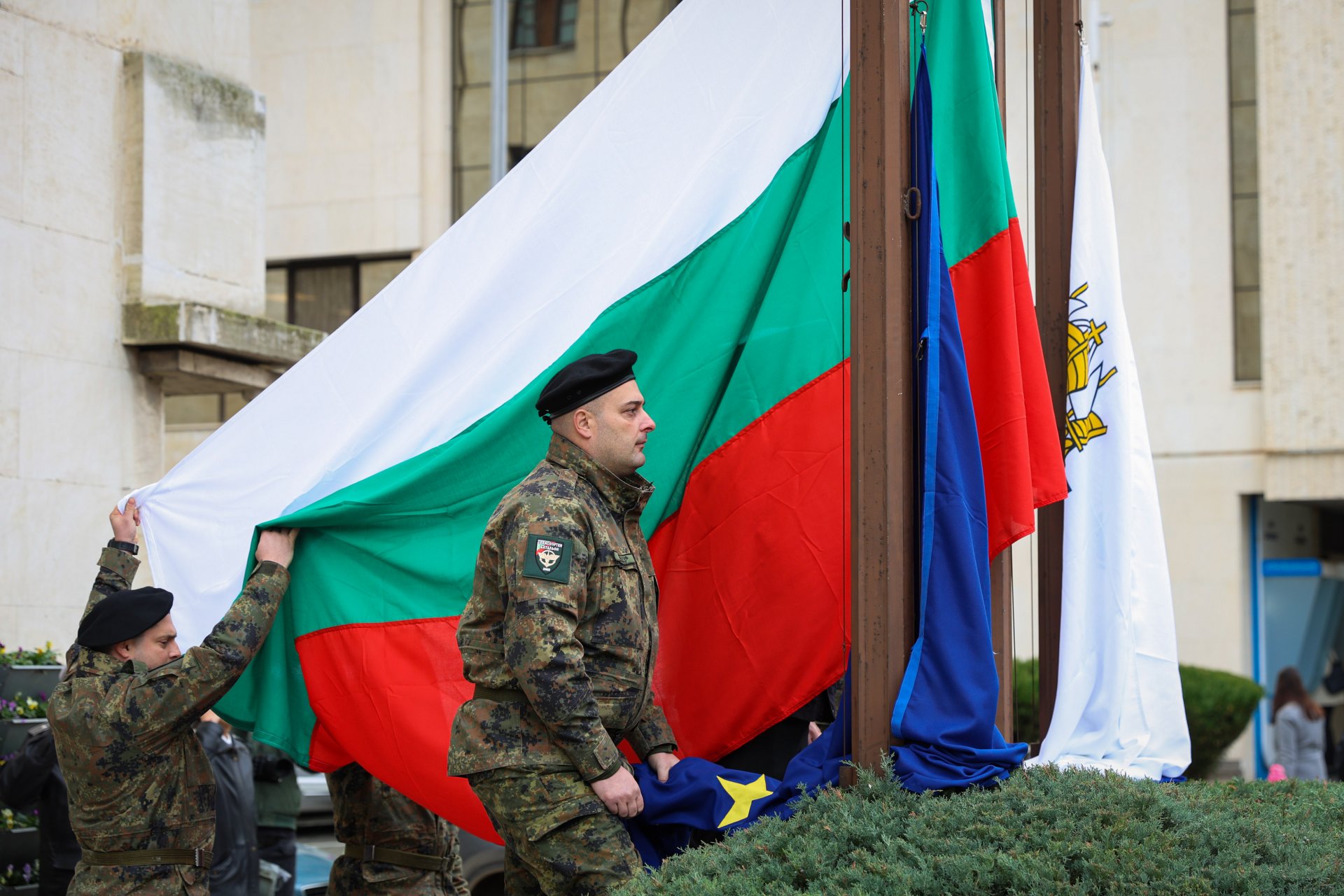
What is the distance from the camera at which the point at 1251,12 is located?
18.7 metres

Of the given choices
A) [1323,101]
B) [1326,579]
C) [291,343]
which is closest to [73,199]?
[291,343]

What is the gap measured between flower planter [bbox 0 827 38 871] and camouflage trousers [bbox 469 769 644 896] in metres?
3.45

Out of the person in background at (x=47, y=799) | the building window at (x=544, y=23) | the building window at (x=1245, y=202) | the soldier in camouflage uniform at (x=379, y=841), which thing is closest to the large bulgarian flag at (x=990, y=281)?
the soldier in camouflage uniform at (x=379, y=841)

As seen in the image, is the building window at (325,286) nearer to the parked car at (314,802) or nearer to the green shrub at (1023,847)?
the parked car at (314,802)

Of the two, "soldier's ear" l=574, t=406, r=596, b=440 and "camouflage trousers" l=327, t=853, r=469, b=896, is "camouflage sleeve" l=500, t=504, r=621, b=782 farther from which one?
"camouflage trousers" l=327, t=853, r=469, b=896

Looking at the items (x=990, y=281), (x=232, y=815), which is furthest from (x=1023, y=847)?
(x=232, y=815)

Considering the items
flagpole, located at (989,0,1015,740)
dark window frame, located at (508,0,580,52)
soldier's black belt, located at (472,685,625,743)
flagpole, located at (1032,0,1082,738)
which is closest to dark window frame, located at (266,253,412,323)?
dark window frame, located at (508,0,580,52)

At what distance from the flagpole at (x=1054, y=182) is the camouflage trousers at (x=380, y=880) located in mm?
2505

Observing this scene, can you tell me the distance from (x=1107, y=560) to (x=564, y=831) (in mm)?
2297

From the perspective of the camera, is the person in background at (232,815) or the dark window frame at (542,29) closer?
the person in background at (232,815)

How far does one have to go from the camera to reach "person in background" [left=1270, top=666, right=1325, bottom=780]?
46.5 feet

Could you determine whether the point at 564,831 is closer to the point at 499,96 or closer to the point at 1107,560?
the point at 1107,560

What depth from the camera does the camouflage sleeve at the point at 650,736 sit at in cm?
454

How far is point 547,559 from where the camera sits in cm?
411
